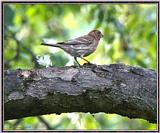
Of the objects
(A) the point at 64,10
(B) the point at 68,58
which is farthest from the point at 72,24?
(B) the point at 68,58

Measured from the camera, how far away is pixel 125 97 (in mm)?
4336

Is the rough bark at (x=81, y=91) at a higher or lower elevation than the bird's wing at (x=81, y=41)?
lower

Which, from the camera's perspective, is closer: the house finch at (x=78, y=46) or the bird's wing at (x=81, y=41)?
the house finch at (x=78, y=46)

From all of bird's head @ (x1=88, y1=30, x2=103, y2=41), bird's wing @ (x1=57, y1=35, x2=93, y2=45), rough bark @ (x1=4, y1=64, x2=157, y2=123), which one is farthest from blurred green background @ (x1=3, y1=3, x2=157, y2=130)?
rough bark @ (x1=4, y1=64, x2=157, y2=123)

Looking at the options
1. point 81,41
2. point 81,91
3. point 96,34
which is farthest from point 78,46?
point 81,91

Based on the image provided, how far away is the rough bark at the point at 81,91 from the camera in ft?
13.9

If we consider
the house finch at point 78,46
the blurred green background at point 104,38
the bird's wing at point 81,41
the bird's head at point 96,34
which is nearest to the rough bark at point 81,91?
the house finch at point 78,46

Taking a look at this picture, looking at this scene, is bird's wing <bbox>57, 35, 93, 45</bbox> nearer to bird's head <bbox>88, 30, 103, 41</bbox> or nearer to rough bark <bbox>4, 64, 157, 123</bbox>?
bird's head <bbox>88, 30, 103, 41</bbox>

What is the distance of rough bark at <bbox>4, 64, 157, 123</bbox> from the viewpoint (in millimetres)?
4246

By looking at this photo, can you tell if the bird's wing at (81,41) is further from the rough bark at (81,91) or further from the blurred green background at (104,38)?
the blurred green background at (104,38)

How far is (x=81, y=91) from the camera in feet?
14.0

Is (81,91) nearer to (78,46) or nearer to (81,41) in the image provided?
(78,46)

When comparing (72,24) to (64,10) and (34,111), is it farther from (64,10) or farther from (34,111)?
(34,111)

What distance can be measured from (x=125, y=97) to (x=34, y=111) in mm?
609
